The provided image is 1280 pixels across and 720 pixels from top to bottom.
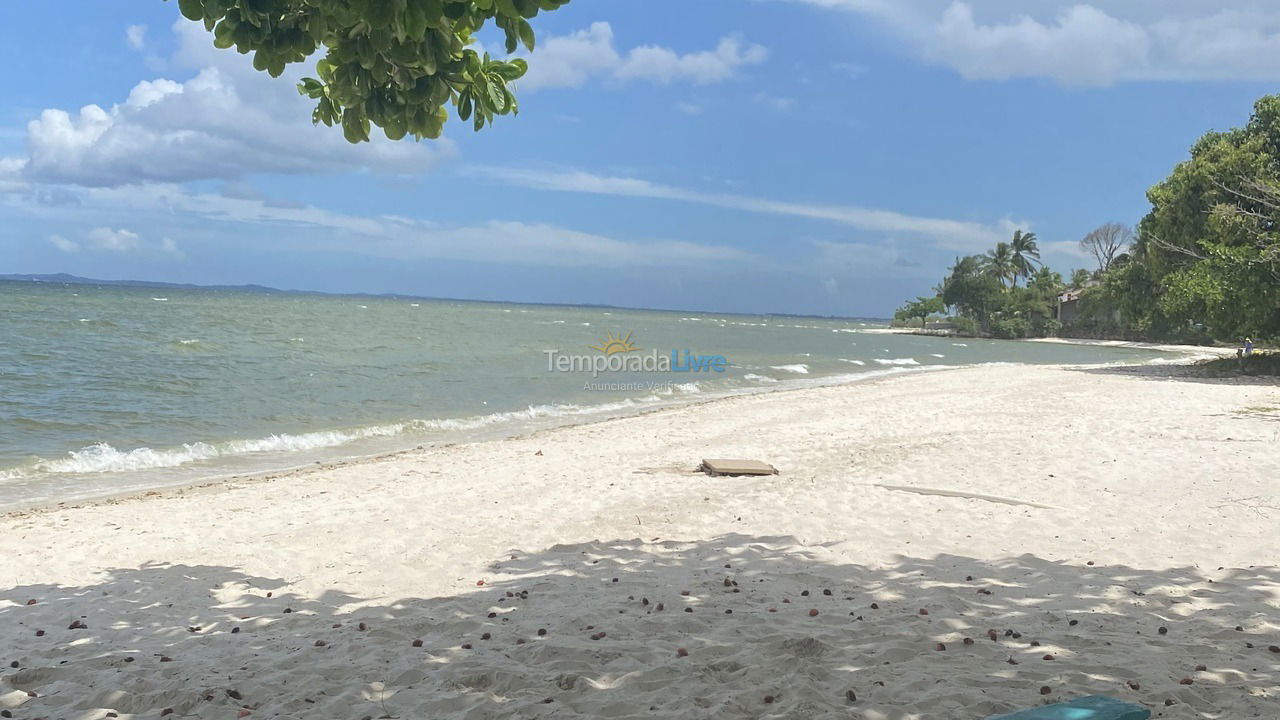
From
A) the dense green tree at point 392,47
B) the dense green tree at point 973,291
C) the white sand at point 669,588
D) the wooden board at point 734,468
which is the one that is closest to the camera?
the dense green tree at point 392,47

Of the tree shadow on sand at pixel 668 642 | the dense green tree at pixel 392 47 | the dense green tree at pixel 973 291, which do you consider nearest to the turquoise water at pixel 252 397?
the tree shadow on sand at pixel 668 642

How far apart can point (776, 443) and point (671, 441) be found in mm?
1711

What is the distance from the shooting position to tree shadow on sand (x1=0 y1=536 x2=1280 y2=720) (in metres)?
3.58

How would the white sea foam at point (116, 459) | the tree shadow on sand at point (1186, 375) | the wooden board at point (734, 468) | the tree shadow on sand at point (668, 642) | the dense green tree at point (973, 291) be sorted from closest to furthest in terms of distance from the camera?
1. the tree shadow on sand at point (668, 642)
2. the wooden board at point (734, 468)
3. the white sea foam at point (116, 459)
4. the tree shadow on sand at point (1186, 375)
5. the dense green tree at point (973, 291)

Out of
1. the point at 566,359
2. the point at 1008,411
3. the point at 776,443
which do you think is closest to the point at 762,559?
the point at 776,443

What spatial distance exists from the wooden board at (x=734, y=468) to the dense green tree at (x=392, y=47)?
6877 millimetres

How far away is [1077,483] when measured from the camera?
27.7 feet

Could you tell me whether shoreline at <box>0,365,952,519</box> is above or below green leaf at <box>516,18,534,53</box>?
below

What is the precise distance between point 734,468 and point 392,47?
7.50m

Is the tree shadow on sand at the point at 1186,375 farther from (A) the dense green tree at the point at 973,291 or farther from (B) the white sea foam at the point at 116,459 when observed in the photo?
(A) the dense green tree at the point at 973,291

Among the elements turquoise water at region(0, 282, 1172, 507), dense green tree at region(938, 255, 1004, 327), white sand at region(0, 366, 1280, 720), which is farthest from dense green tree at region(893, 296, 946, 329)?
white sand at region(0, 366, 1280, 720)

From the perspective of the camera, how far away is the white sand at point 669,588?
12.1 ft

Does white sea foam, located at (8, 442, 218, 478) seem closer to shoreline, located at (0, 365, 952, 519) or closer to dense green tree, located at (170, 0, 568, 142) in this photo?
shoreline, located at (0, 365, 952, 519)

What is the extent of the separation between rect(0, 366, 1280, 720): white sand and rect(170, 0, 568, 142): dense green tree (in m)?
2.62
